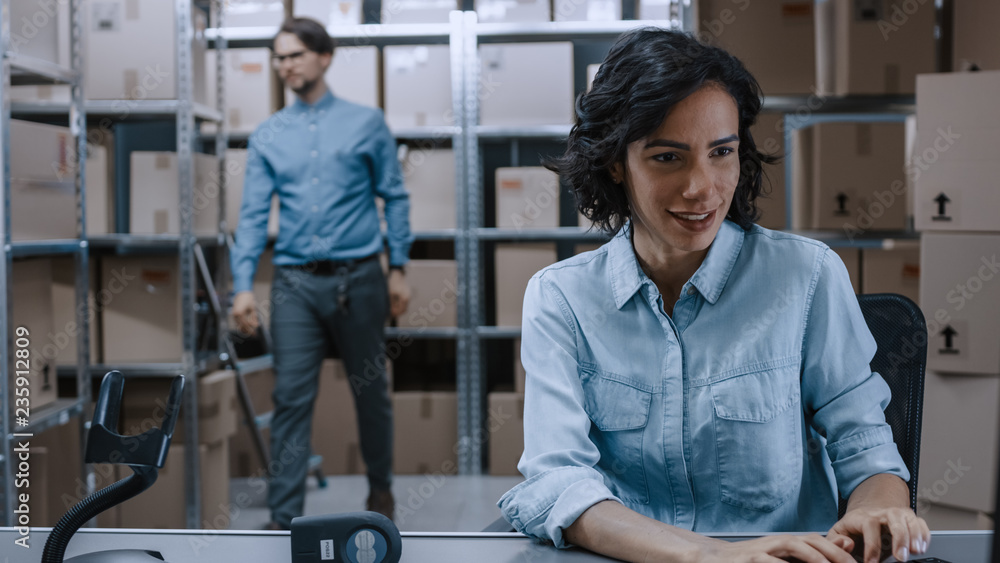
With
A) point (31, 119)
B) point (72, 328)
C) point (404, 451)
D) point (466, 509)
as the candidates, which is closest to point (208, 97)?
point (31, 119)

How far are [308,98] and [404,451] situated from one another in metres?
1.48

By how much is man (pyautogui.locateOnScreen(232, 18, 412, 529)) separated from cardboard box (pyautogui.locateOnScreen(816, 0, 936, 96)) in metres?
1.46

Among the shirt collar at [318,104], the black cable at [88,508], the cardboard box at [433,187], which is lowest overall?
the black cable at [88,508]

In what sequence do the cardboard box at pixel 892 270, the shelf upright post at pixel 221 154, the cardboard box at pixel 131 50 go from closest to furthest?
the cardboard box at pixel 892 270 < the cardboard box at pixel 131 50 < the shelf upright post at pixel 221 154

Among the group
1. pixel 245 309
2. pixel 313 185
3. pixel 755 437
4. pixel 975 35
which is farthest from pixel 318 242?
pixel 975 35

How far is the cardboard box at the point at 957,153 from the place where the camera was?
1977mm

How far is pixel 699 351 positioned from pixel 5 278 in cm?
175

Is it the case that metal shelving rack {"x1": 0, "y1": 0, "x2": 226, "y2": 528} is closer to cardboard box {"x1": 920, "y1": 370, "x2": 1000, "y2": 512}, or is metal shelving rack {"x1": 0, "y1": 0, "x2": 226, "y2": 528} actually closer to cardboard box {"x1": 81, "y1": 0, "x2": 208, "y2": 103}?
cardboard box {"x1": 81, "y1": 0, "x2": 208, "y2": 103}

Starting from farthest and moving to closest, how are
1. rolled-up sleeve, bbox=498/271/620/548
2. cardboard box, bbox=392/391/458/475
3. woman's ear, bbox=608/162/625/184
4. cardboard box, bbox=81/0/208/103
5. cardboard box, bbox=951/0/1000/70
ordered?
cardboard box, bbox=392/391/458/475, cardboard box, bbox=81/0/208/103, cardboard box, bbox=951/0/1000/70, woman's ear, bbox=608/162/625/184, rolled-up sleeve, bbox=498/271/620/548

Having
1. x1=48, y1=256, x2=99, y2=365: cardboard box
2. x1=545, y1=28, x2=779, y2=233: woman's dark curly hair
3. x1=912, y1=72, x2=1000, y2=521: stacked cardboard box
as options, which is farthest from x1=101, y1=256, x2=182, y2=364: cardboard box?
x1=912, y1=72, x2=1000, y2=521: stacked cardboard box

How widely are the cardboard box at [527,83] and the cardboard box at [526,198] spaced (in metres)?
0.21

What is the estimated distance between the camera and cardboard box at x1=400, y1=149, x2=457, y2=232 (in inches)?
128

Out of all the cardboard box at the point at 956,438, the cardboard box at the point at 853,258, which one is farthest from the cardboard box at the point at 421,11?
the cardboard box at the point at 956,438

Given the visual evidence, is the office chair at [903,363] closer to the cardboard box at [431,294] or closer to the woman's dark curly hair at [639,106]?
the woman's dark curly hair at [639,106]
